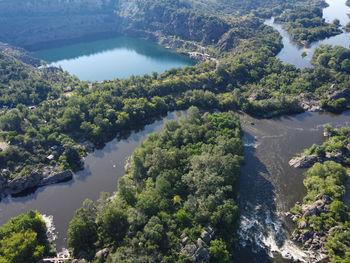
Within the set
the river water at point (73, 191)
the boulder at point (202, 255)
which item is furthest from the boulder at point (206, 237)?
the river water at point (73, 191)

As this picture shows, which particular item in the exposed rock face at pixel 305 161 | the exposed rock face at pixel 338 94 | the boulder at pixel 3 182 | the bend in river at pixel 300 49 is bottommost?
the boulder at pixel 3 182

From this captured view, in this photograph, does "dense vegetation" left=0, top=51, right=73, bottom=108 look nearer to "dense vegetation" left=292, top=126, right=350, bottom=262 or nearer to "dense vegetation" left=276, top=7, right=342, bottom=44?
Result: "dense vegetation" left=292, top=126, right=350, bottom=262

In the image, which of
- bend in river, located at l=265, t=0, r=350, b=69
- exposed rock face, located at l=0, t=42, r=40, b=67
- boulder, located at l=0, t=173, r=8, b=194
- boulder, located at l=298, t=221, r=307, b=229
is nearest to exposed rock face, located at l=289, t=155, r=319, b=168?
boulder, located at l=298, t=221, r=307, b=229

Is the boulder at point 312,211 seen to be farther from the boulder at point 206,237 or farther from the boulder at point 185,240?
the boulder at point 185,240

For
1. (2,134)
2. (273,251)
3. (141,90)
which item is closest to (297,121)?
(273,251)

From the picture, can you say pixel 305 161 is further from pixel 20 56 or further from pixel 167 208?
pixel 20 56

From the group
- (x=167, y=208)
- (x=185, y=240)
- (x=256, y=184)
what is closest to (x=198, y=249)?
(x=185, y=240)

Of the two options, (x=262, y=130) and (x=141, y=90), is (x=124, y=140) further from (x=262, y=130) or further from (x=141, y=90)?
(x=262, y=130)
